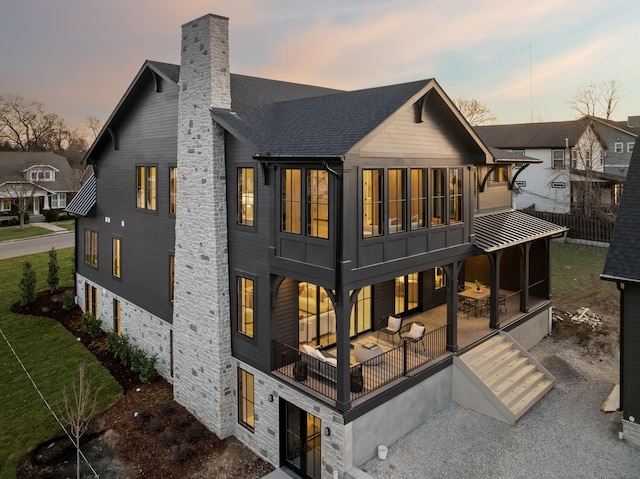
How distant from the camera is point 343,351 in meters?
8.94

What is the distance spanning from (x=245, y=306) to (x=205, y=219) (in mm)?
2582

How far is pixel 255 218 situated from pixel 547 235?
10.8m

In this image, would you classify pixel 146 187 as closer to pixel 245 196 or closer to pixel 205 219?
pixel 205 219

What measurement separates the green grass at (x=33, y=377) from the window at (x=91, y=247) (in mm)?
3177

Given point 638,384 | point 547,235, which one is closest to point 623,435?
point 638,384

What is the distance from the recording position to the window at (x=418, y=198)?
425 inches

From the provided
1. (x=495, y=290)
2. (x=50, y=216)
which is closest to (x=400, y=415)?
(x=495, y=290)

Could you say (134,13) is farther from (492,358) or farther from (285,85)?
(492,358)

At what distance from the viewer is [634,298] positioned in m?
9.60

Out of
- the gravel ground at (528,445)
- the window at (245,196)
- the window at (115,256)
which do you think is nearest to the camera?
the gravel ground at (528,445)

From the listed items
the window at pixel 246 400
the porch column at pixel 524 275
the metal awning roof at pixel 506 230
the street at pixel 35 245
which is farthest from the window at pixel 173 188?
the street at pixel 35 245

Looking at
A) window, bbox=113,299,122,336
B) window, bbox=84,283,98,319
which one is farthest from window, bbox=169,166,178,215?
window, bbox=84,283,98,319

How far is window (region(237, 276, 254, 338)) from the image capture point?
11086 mm

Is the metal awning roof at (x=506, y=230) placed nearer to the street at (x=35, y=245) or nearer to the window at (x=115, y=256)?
the window at (x=115, y=256)
